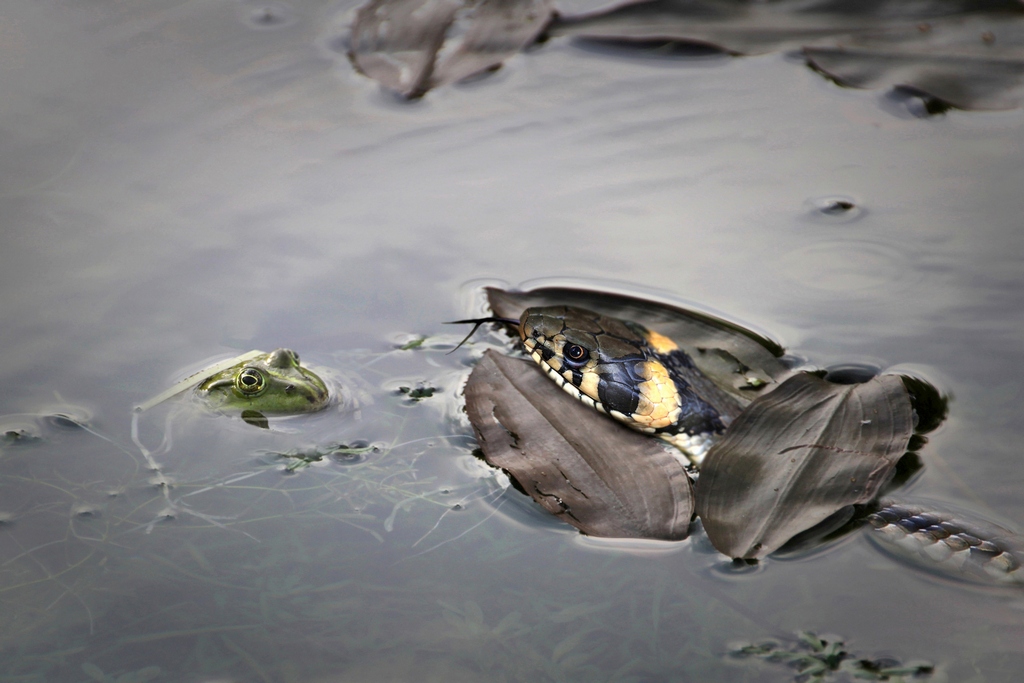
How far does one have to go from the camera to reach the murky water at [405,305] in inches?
88.2

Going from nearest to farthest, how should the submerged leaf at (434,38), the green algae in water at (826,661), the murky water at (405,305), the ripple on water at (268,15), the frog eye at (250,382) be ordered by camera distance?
1. the green algae in water at (826,661)
2. the murky water at (405,305)
3. the frog eye at (250,382)
4. the submerged leaf at (434,38)
5. the ripple on water at (268,15)

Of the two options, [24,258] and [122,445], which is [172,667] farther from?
[24,258]

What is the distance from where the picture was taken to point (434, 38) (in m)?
4.33

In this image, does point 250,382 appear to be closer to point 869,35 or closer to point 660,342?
point 660,342

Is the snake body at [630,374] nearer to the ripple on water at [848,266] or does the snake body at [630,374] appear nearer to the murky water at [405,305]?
the murky water at [405,305]

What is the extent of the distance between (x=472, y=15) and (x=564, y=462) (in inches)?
116

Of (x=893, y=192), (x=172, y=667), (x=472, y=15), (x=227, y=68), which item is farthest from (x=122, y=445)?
(x=893, y=192)

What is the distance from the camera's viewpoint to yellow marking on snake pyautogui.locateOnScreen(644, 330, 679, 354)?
3.18 metres

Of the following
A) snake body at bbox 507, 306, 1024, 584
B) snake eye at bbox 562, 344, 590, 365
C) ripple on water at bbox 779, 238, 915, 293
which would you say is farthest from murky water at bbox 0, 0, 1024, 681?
snake eye at bbox 562, 344, 590, 365

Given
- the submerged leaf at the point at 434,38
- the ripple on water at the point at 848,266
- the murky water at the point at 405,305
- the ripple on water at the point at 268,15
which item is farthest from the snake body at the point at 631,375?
the ripple on water at the point at 268,15

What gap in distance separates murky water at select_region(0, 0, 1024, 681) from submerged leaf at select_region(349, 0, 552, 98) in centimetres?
13

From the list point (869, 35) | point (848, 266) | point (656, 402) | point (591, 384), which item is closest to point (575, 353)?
point (591, 384)

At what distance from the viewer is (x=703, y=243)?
3.53 metres

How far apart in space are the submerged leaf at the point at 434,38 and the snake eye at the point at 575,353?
1.83m
